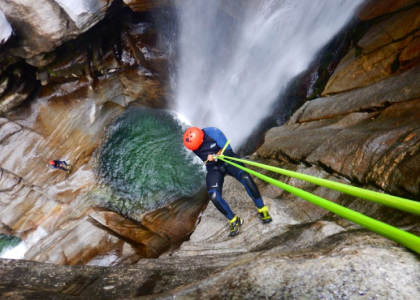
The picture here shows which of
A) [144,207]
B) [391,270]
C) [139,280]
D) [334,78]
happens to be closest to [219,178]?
[139,280]

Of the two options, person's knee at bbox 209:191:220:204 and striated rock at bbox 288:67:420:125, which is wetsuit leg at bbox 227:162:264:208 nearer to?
person's knee at bbox 209:191:220:204

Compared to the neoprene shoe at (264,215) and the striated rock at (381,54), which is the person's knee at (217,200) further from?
the striated rock at (381,54)

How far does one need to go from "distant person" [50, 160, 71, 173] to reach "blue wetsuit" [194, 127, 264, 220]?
8.38m

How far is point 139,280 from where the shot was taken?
2975 millimetres

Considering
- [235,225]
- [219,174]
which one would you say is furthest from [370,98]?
[235,225]

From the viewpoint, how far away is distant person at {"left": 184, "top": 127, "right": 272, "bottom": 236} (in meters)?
4.70

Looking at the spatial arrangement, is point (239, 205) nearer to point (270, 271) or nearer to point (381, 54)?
point (270, 271)

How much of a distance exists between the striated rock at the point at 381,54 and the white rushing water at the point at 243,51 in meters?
1.78

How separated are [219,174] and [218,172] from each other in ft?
0.17

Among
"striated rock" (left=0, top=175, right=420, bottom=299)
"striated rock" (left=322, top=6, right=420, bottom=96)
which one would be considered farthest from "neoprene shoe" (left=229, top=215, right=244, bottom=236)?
"striated rock" (left=322, top=6, right=420, bottom=96)

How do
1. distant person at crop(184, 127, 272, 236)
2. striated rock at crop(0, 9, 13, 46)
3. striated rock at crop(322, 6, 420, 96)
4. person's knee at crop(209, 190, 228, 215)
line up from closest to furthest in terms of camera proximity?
distant person at crop(184, 127, 272, 236) < person's knee at crop(209, 190, 228, 215) < striated rock at crop(322, 6, 420, 96) < striated rock at crop(0, 9, 13, 46)

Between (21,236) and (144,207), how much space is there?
21.4 feet

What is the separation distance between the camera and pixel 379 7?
6660 mm

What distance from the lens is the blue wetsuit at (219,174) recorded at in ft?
15.5
